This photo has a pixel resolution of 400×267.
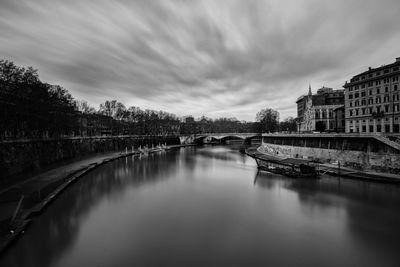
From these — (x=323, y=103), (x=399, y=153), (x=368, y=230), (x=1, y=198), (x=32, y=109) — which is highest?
(x=323, y=103)

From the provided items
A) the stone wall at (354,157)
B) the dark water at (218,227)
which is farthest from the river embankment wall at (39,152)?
the stone wall at (354,157)

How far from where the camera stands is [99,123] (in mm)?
80375

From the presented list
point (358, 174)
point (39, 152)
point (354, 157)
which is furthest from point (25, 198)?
point (354, 157)

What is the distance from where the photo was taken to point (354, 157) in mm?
31297

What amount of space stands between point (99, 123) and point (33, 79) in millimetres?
46931

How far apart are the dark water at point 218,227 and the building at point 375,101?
87.8 ft

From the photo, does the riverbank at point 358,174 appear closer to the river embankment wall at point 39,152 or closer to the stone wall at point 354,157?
the stone wall at point 354,157

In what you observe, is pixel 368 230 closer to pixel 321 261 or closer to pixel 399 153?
pixel 321 261

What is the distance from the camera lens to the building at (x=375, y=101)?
137ft

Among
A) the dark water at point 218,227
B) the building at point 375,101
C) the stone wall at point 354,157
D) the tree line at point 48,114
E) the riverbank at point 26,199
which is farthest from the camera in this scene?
the building at point 375,101

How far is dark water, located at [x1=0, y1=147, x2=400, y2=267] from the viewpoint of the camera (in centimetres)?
1145

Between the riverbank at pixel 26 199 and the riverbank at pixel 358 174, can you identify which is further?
the riverbank at pixel 358 174

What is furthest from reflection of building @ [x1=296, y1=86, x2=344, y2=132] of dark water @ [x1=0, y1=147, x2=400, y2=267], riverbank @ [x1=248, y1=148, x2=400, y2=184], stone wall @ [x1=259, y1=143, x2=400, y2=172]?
dark water @ [x1=0, y1=147, x2=400, y2=267]

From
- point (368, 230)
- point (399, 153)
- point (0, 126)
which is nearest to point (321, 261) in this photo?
point (368, 230)
